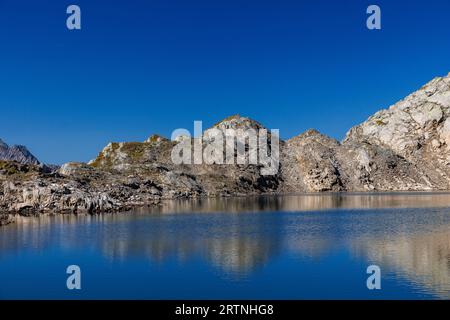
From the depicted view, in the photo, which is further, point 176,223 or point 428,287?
point 176,223

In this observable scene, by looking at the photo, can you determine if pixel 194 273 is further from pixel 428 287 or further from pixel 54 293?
pixel 428 287

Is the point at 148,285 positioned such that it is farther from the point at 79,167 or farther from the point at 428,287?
the point at 79,167

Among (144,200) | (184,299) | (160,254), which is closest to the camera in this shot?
(184,299)

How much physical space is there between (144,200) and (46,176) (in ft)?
105

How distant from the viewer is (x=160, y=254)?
172 ft

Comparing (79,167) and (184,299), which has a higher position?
(79,167)

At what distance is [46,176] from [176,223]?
73.2m

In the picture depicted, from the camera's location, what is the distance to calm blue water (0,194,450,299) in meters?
36.9

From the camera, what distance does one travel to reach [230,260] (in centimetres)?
4753

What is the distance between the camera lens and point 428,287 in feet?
117

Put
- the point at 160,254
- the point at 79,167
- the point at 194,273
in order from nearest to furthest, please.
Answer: the point at 194,273
the point at 160,254
the point at 79,167

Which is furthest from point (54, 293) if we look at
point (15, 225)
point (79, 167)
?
point (79, 167)

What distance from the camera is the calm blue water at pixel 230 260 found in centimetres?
3688
